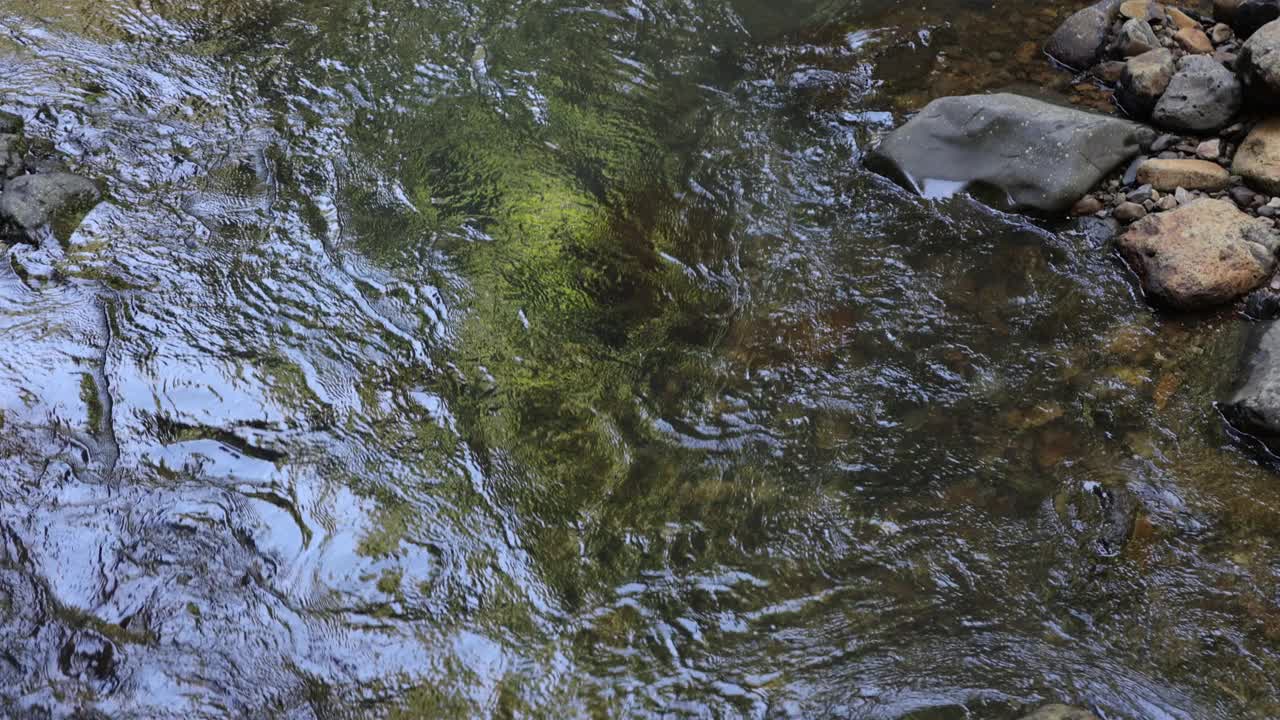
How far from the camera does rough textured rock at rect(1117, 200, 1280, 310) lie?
A: 164 inches

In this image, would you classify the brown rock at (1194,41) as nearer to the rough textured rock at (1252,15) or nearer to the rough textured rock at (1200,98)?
the rough textured rock at (1252,15)

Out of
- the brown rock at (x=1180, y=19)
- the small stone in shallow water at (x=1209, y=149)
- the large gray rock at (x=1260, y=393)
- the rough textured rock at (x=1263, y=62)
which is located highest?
the brown rock at (x=1180, y=19)

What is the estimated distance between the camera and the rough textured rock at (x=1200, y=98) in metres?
4.77

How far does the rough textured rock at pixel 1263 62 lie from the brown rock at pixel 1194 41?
0.65m

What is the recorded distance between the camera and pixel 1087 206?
15.7 ft

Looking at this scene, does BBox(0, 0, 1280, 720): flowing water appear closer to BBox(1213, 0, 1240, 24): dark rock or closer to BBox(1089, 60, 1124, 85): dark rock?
BBox(1089, 60, 1124, 85): dark rock

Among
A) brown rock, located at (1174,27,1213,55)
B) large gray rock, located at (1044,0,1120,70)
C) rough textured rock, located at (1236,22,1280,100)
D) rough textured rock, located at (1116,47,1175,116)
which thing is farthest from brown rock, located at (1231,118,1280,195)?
large gray rock, located at (1044,0,1120,70)

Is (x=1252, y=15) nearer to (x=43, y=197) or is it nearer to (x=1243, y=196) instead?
(x=1243, y=196)

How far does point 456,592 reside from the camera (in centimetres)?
327

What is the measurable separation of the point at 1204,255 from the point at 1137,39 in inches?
82.8

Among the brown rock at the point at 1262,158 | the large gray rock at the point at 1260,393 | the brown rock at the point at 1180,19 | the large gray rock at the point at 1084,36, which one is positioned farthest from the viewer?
the large gray rock at the point at 1084,36

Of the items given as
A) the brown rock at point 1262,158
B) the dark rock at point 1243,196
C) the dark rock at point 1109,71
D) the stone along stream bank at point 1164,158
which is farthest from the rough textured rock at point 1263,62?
the dark rock at point 1109,71

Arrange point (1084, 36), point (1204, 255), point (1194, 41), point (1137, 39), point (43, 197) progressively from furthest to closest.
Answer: point (1084, 36) → point (1137, 39) → point (1194, 41) → point (43, 197) → point (1204, 255)

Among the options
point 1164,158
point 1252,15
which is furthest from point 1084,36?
point 1164,158
